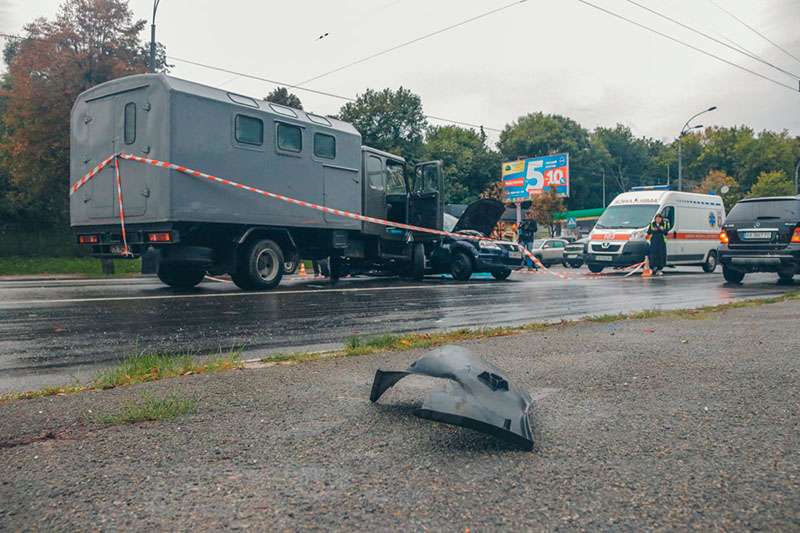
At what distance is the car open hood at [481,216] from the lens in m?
16.7

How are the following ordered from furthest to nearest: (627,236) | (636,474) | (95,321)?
(627,236)
(95,321)
(636,474)

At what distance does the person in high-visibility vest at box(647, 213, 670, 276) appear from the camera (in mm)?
18656

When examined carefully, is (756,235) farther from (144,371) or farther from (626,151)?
(626,151)

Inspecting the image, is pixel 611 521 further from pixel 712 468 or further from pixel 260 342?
pixel 260 342

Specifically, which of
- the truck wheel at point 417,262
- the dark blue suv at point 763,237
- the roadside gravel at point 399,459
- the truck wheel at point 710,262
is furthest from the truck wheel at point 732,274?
the roadside gravel at point 399,459

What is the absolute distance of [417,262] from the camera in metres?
16.1

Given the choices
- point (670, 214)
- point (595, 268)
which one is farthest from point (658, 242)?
point (595, 268)

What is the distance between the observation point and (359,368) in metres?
4.11

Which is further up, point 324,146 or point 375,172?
point 324,146

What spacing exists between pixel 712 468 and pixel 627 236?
18.8m

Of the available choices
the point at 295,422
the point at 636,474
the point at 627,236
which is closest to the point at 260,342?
the point at 295,422

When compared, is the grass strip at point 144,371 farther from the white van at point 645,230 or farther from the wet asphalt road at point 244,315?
the white van at point 645,230

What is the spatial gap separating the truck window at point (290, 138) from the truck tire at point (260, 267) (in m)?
1.86

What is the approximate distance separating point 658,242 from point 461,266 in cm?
647
